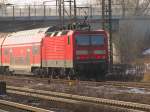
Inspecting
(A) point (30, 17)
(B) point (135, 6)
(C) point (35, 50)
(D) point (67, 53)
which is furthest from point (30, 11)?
(D) point (67, 53)

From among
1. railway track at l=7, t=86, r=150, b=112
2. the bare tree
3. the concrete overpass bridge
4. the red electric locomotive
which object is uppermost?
the bare tree

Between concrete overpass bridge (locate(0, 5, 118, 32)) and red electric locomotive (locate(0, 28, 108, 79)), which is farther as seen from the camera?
concrete overpass bridge (locate(0, 5, 118, 32))

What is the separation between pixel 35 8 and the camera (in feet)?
211

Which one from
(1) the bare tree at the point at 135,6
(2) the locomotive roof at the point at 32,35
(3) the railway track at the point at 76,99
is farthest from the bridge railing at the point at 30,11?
(3) the railway track at the point at 76,99

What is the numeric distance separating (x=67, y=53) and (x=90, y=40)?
1.56m

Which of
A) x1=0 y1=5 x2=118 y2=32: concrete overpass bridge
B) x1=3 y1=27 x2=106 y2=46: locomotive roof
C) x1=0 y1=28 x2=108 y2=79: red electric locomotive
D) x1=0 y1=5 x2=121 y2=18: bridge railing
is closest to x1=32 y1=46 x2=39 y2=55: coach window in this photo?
x1=0 y1=28 x2=108 y2=79: red electric locomotive

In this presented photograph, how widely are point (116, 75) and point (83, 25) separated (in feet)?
15.6

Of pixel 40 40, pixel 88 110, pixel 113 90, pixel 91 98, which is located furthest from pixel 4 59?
pixel 88 110

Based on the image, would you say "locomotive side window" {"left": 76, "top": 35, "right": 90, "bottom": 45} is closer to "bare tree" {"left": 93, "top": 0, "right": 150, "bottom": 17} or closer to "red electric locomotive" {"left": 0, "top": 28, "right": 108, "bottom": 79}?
"red electric locomotive" {"left": 0, "top": 28, "right": 108, "bottom": 79}

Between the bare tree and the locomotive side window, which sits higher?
the bare tree

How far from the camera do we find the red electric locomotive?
29828 mm

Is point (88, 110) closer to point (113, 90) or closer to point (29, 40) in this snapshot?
point (113, 90)

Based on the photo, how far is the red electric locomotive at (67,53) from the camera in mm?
29828

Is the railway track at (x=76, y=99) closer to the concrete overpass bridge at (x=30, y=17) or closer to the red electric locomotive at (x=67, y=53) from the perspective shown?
the red electric locomotive at (x=67, y=53)
